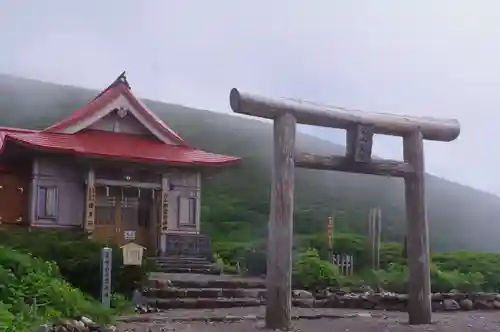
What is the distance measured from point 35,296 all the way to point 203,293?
5.70 metres

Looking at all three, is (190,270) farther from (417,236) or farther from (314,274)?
(417,236)

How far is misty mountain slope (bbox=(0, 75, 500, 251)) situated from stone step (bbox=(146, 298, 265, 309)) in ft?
46.1

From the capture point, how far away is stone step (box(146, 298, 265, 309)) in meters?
13.1

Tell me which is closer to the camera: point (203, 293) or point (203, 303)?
point (203, 303)

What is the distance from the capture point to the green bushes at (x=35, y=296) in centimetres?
832

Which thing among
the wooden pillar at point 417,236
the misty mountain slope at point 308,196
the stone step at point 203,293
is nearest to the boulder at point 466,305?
the wooden pillar at point 417,236

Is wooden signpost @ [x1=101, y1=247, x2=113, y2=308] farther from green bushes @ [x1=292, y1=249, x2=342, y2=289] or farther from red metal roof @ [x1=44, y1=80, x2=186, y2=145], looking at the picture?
red metal roof @ [x1=44, y1=80, x2=186, y2=145]

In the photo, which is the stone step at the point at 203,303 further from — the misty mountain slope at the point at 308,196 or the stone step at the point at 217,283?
the misty mountain slope at the point at 308,196

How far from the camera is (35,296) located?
905 centimetres

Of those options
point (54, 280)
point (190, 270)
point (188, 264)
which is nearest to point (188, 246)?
point (188, 264)

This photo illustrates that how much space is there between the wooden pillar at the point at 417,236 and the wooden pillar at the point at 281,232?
2.51 m

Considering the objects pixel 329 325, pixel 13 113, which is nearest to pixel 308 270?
pixel 329 325

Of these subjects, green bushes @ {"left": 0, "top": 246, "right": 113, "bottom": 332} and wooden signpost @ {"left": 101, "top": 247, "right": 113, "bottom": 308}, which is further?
wooden signpost @ {"left": 101, "top": 247, "right": 113, "bottom": 308}

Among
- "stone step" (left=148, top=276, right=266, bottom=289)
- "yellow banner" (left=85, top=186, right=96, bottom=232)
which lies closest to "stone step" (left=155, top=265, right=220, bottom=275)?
"yellow banner" (left=85, top=186, right=96, bottom=232)
